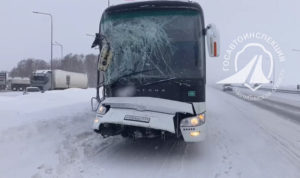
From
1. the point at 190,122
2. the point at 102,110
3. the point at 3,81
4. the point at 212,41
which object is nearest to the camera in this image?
the point at 190,122

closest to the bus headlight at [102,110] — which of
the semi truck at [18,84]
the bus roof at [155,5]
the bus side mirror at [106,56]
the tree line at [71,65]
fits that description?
the bus side mirror at [106,56]

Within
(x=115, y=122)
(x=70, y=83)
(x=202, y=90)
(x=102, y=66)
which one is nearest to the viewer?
(x=115, y=122)

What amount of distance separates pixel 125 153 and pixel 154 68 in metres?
2.06

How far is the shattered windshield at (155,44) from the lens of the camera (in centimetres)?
562

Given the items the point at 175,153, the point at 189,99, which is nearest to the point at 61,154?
the point at 175,153

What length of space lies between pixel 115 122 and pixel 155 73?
1323 millimetres

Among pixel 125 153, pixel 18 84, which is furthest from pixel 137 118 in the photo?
pixel 18 84

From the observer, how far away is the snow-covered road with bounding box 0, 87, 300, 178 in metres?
4.93

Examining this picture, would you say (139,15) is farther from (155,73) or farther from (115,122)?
(115,122)

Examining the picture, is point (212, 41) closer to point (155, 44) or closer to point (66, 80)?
point (155, 44)

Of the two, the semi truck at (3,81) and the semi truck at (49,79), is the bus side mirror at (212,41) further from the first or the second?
the semi truck at (3,81)

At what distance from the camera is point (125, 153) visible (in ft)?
20.3

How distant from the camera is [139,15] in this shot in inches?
234

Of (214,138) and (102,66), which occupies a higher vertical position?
(102,66)
